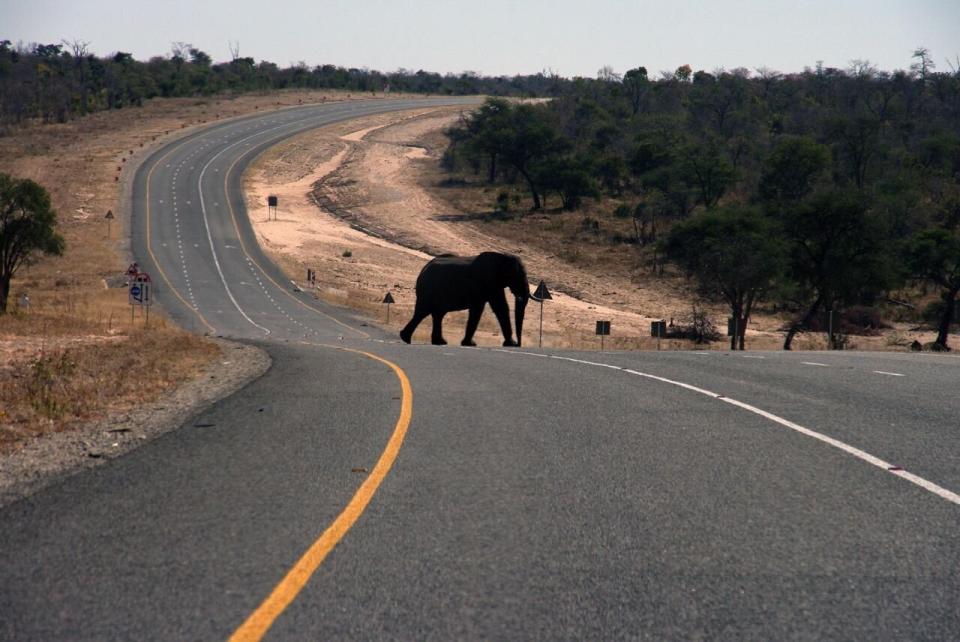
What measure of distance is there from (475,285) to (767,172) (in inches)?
2374

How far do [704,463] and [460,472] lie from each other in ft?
7.13

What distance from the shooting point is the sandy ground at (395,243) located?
58156mm

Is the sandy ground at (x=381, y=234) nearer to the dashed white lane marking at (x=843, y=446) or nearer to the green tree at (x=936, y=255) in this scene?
the green tree at (x=936, y=255)

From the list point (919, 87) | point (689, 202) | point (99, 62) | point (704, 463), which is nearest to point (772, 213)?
point (689, 202)

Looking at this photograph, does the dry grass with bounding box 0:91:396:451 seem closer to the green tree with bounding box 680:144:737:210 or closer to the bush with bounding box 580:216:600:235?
the bush with bounding box 580:216:600:235

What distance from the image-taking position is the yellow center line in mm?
4668

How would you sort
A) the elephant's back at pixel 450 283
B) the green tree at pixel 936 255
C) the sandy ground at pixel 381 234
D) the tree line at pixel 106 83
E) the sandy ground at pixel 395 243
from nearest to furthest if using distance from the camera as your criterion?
the elephant's back at pixel 450 283 < the green tree at pixel 936 255 < the sandy ground at pixel 395 243 < the sandy ground at pixel 381 234 < the tree line at pixel 106 83

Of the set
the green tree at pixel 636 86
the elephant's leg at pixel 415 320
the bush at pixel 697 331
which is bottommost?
the bush at pixel 697 331

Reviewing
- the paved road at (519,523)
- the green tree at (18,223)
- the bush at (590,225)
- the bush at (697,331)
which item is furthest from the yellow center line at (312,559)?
the bush at (590,225)

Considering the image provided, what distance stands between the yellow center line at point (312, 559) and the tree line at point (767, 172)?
3836 centimetres

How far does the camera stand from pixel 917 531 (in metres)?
6.35

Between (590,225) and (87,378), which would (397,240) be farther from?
(87,378)

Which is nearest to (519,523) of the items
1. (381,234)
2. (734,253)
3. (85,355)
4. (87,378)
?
(87,378)

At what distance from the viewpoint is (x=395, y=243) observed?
8419 cm
